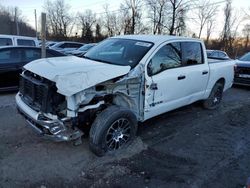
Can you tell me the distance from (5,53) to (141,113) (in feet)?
17.4

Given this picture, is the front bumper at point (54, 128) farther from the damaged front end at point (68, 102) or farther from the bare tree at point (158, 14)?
the bare tree at point (158, 14)

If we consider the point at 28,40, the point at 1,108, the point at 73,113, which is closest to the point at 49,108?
the point at 73,113

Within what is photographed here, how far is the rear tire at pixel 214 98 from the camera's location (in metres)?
6.99

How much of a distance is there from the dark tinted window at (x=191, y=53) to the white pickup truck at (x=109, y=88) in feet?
0.08

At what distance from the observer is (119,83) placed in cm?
418

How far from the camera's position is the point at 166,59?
5.02 metres

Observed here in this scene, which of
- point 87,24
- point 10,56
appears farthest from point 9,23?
point 10,56

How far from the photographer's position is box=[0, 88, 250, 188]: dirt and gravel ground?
143 inches

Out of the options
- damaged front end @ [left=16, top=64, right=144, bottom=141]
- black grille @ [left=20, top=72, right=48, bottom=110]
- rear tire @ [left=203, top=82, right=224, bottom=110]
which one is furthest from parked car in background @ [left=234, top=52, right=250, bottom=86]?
black grille @ [left=20, top=72, right=48, bottom=110]

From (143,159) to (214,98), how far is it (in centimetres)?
378

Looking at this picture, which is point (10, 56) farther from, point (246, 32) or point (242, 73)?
point (246, 32)

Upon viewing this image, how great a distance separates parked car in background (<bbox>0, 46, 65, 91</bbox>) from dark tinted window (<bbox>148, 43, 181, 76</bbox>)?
484 cm

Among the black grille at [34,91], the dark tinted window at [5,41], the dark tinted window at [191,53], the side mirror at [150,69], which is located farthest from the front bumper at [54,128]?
the dark tinted window at [5,41]

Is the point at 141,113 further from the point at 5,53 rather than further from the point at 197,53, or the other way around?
the point at 5,53
